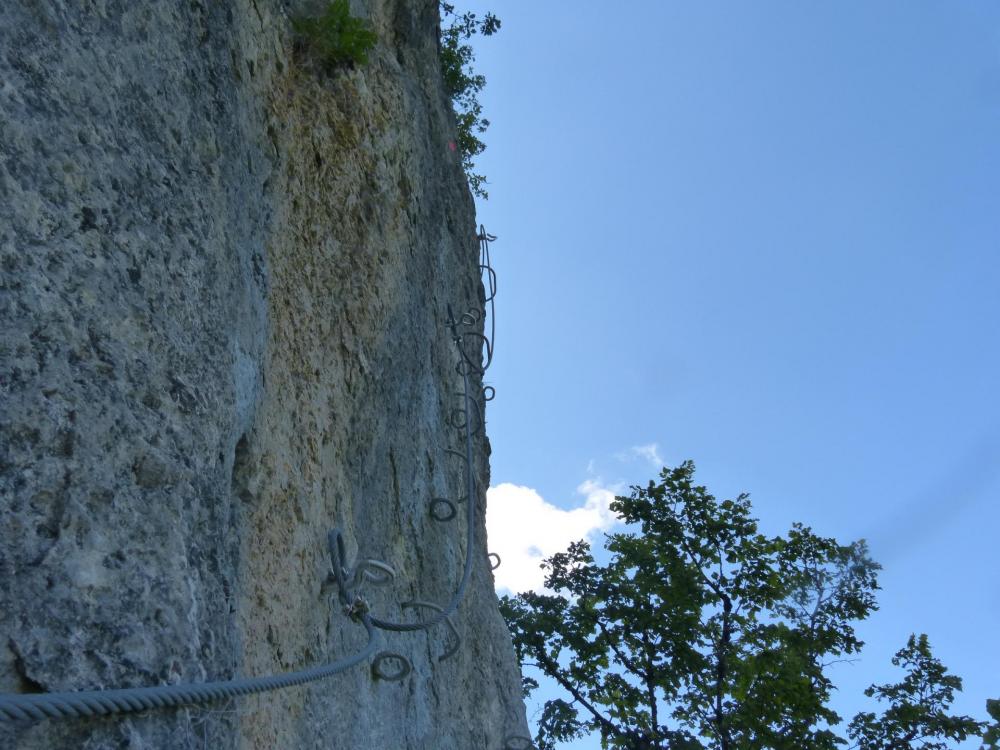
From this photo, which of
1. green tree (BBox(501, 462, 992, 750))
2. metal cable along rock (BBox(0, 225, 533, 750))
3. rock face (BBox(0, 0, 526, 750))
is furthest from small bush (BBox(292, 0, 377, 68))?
green tree (BBox(501, 462, 992, 750))

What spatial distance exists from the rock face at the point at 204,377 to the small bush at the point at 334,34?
0.32 feet

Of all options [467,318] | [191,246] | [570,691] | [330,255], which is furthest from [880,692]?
[191,246]

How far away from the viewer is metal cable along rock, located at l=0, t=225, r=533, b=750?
5.65 ft

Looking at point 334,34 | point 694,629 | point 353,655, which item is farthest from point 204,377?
point 694,629

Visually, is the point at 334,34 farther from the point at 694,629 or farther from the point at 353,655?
the point at 694,629

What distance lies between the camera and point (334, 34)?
4.94 meters

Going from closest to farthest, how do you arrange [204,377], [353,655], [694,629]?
[204,377]
[353,655]
[694,629]

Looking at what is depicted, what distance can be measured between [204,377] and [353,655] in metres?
1.24

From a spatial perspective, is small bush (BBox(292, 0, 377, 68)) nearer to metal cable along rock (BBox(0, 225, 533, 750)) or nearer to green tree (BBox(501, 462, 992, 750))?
metal cable along rock (BBox(0, 225, 533, 750))

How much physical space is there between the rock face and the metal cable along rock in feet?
0.32

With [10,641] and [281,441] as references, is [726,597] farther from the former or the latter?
[10,641]

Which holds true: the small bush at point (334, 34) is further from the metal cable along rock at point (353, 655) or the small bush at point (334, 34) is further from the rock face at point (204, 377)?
the metal cable along rock at point (353, 655)

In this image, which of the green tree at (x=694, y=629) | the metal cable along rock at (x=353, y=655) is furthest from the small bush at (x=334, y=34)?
the green tree at (x=694, y=629)

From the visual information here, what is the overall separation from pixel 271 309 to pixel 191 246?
3.56 ft
